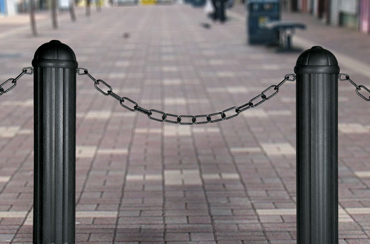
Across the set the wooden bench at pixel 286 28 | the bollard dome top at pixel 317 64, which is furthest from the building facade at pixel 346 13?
the bollard dome top at pixel 317 64

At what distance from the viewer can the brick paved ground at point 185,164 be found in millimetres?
5629

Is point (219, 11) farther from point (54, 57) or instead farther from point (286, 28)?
point (54, 57)

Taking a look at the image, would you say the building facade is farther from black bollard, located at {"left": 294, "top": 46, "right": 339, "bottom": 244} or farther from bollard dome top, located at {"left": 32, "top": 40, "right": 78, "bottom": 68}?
bollard dome top, located at {"left": 32, "top": 40, "right": 78, "bottom": 68}

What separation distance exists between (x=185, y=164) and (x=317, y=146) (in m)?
3.41

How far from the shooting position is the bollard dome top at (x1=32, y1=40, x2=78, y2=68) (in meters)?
4.38

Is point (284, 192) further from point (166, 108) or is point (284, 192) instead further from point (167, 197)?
point (166, 108)

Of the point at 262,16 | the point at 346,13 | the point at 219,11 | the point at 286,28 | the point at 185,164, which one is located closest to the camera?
the point at 185,164

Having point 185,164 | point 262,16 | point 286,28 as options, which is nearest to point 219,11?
point 262,16

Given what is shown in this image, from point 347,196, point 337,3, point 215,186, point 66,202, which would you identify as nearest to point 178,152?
point 215,186

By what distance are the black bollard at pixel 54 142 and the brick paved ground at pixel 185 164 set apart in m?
0.80

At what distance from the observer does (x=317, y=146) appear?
4438 millimetres

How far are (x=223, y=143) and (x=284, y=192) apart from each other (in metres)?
2.26

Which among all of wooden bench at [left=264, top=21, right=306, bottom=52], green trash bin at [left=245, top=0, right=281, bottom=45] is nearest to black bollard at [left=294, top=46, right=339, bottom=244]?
wooden bench at [left=264, top=21, right=306, bottom=52]

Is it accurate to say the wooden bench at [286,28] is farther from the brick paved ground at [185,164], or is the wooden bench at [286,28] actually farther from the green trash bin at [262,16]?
the brick paved ground at [185,164]
